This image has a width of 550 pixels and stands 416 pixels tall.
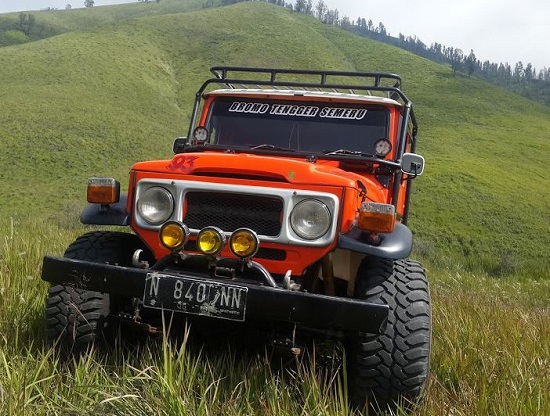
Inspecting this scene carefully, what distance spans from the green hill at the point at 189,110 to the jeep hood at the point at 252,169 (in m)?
15.0

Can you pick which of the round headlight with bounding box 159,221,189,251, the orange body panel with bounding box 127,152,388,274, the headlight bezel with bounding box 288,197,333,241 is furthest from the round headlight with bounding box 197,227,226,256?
the headlight bezel with bounding box 288,197,333,241

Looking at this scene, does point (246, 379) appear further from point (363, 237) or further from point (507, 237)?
point (507, 237)

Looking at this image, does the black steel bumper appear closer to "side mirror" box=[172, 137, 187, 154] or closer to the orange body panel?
the orange body panel

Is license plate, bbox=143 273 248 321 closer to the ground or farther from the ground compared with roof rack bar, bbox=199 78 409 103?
closer to the ground

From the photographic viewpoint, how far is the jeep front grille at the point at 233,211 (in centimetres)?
343

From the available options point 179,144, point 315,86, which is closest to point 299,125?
point 315,86

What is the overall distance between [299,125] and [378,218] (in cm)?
180

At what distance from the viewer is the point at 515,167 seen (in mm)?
61094

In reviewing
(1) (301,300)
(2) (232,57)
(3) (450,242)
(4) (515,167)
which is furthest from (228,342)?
(2) (232,57)

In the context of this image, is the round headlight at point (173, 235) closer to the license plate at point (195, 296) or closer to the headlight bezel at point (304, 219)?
the license plate at point (195, 296)

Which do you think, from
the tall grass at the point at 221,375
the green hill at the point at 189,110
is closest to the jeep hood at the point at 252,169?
the tall grass at the point at 221,375

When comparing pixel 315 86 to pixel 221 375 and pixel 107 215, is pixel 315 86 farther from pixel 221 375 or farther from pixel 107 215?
pixel 221 375

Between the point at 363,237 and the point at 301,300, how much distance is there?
1.88 ft

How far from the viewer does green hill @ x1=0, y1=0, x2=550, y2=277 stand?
125 ft
